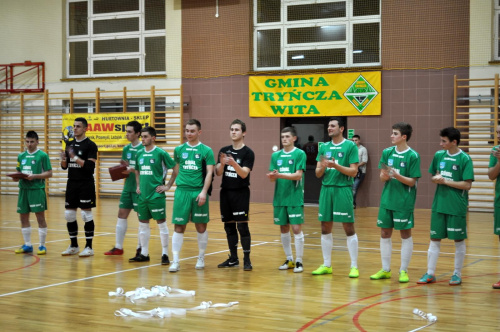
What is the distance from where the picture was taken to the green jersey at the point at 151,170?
7.78m

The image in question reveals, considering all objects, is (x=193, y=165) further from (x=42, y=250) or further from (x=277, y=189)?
(x=42, y=250)

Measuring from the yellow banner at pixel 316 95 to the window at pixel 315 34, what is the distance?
43cm

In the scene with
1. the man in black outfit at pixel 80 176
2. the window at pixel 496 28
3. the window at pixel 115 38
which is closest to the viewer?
the man in black outfit at pixel 80 176

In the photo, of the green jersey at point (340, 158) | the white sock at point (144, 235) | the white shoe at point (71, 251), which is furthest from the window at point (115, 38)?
the green jersey at point (340, 158)

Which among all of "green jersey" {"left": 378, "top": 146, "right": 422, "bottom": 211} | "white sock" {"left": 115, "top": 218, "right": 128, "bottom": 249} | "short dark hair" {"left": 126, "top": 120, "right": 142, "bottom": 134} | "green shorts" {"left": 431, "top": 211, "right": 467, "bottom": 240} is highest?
"short dark hair" {"left": 126, "top": 120, "right": 142, "bottom": 134}

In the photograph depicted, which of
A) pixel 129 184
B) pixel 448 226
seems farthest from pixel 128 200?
pixel 448 226

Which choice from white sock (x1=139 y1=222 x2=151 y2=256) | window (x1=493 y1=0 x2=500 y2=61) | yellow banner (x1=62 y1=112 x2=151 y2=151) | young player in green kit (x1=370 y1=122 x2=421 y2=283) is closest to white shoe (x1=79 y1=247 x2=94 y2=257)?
white sock (x1=139 y1=222 x2=151 y2=256)

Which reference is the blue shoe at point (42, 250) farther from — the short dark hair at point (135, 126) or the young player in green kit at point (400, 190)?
the young player in green kit at point (400, 190)

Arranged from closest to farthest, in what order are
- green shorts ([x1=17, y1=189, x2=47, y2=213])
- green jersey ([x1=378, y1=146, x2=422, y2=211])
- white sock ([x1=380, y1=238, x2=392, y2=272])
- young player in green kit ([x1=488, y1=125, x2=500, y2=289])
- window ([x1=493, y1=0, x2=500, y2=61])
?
young player in green kit ([x1=488, y1=125, x2=500, y2=289]) → green jersey ([x1=378, y1=146, x2=422, y2=211]) → white sock ([x1=380, y1=238, x2=392, y2=272]) → green shorts ([x1=17, y1=189, x2=47, y2=213]) → window ([x1=493, y1=0, x2=500, y2=61])

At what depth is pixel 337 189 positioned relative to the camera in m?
7.00

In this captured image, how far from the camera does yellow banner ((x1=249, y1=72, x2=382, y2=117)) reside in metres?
15.5

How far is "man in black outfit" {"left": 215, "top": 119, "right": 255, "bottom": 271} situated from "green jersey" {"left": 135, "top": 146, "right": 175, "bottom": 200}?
2.81 feet

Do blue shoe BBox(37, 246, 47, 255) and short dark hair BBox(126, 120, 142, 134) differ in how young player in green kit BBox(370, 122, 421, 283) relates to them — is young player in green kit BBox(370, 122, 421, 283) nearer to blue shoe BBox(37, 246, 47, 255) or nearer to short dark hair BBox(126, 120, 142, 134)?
short dark hair BBox(126, 120, 142, 134)

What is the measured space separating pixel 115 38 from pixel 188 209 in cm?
1251
